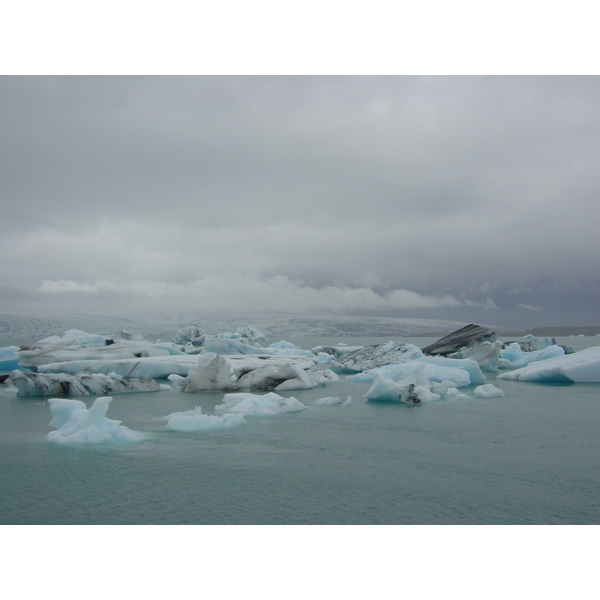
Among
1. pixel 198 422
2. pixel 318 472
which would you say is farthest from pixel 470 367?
pixel 318 472

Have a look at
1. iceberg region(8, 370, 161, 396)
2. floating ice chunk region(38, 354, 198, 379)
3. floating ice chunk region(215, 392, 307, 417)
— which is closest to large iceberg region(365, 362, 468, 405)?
floating ice chunk region(215, 392, 307, 417)

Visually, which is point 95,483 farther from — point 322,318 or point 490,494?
point 322,318

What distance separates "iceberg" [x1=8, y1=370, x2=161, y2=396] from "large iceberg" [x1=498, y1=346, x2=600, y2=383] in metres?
10.4

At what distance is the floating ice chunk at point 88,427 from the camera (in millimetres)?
6344

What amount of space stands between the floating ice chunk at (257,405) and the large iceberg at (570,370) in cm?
785

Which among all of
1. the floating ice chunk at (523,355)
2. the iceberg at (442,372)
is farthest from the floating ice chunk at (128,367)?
the floating ice chunk at (523,355)

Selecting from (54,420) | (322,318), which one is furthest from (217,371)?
(322,318)

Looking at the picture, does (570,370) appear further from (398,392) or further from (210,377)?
(210,377)

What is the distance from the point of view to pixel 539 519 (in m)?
3.95

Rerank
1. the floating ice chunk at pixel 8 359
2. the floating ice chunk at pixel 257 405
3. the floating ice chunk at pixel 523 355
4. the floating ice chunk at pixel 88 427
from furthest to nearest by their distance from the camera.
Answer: the floating ice chunk at pixel 523 355
the floating ice chunk at pixel 8 359
the floating ice chunk at pixel 257 405
the floating ice chunk at pixel 88 427

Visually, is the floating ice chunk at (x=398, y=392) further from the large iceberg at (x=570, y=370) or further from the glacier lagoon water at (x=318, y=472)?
the large iceberg at (x=570, y=370)

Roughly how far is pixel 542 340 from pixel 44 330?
4961cm

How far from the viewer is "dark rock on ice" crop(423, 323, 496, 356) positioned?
64.0 ft

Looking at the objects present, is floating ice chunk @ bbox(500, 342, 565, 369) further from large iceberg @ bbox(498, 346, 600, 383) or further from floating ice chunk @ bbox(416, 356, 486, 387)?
floating ice chunk @ bbox(416, 356, 486, 387)
